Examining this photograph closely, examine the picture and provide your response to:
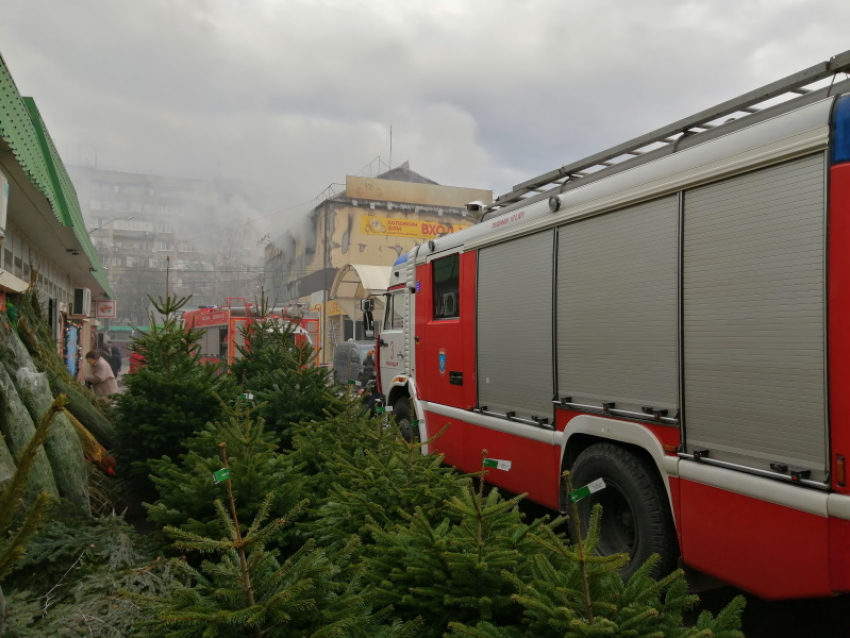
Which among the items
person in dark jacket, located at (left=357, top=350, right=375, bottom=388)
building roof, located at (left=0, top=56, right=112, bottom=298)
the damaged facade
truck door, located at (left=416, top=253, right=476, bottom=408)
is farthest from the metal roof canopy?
truck door, located at (left=416, top=253, right=476, bottom=408)

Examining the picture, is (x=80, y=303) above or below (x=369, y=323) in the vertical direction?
above

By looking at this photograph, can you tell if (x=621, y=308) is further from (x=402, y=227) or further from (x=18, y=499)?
(x=402, y=227)

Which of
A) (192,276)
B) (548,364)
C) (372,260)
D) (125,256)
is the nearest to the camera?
(548,364)

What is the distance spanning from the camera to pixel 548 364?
500 centimetres

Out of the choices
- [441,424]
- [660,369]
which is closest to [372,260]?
[441,424]

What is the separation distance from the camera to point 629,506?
4234 millimetres

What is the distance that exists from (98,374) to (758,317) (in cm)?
1029

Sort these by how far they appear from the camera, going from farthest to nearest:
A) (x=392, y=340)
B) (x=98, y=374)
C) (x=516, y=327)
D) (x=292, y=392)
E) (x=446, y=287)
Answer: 1. (x=98, y=374)
2. (x=392, y=340)
3. (x=292, y=392)
4. (x=446, y=287)
5. (x=516, y=327)

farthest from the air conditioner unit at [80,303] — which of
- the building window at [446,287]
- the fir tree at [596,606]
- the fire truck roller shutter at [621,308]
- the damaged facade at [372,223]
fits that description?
the damaged facade at [372,223]

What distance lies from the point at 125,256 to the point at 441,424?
79879 mm

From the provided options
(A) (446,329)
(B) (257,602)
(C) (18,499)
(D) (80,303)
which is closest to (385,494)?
(B) (257,602)

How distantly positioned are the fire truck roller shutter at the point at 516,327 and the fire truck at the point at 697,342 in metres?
0.02

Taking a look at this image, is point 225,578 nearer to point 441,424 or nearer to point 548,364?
point 548,364

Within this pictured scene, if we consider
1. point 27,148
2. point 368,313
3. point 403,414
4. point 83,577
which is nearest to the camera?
point 83,577
